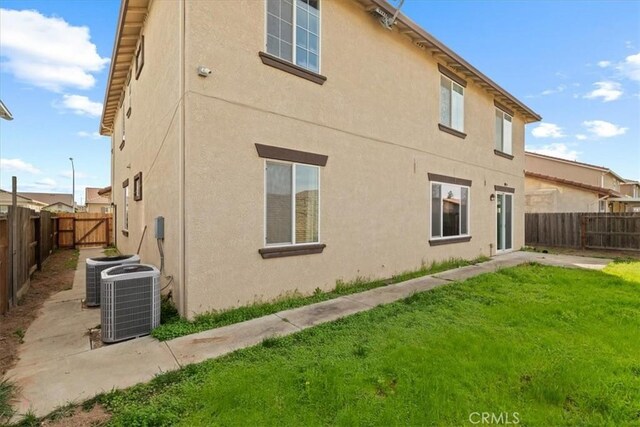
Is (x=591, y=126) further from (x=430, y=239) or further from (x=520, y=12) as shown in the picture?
(x=430, y=239)

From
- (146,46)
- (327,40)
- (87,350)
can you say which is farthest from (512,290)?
(146,46)

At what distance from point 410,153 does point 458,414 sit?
7.25 meters

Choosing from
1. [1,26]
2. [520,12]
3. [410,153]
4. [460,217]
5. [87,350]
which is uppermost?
[520,12]

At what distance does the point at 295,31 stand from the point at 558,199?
68.6ft

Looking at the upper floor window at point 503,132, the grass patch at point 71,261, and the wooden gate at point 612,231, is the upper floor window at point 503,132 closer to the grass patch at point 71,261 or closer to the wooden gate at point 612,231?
the wooden gate at point 612,231

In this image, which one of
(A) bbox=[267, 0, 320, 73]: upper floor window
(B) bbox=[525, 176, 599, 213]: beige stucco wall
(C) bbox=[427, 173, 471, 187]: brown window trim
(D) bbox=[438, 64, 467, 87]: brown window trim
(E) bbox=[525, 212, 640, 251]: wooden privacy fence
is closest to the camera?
(A) bbox=[267, 0, 320, 73]: upper floor window

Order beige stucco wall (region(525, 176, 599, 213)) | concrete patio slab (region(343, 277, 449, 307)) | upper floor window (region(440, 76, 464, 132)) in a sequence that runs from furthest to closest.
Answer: beige stucco wall (region(525, 176, 599, 213)) → upper floor window (region(440, 76, 464, 132)) → concrete patio slab (region(343, 277, 449, 307))

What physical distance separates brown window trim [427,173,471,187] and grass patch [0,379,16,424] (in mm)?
9579

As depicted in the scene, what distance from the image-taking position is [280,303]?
5852 millimetres

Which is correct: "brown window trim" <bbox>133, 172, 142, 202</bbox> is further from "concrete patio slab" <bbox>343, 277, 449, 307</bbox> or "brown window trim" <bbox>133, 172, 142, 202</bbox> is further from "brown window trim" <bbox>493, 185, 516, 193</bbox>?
"brown window trim" <bbox>493, 185, 516, 193</bbox>

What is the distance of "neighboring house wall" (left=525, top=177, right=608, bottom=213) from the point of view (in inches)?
774

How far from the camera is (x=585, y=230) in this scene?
49.9ft

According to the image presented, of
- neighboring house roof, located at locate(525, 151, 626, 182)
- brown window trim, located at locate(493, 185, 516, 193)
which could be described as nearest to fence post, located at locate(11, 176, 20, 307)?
brown window trim, located at locate(493, 185, 516, 193)

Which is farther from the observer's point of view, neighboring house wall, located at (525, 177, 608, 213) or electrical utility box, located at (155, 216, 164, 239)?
neighboring house wall, located at (525, 177, 608, 213)
